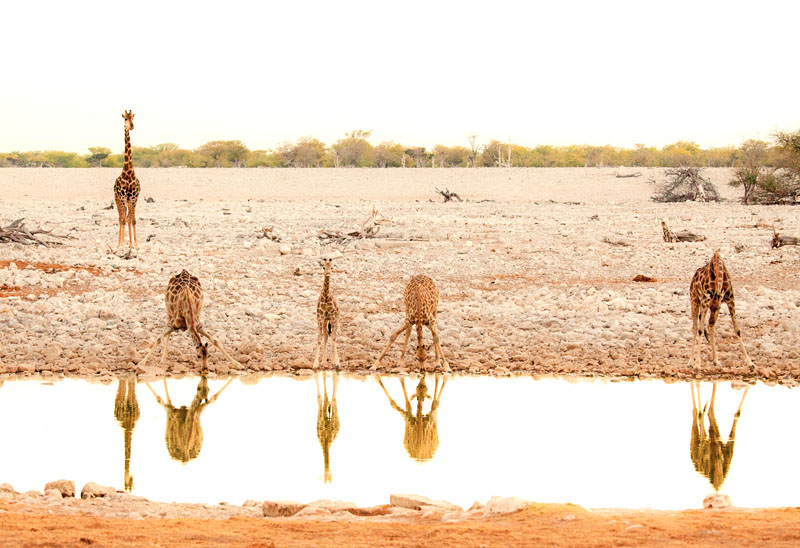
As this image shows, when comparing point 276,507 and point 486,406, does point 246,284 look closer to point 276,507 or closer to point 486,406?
point 486,406

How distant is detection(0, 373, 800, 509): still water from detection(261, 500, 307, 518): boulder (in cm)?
89

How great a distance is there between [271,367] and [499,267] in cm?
691

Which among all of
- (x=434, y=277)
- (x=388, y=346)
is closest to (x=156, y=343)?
(x=388, y=346)

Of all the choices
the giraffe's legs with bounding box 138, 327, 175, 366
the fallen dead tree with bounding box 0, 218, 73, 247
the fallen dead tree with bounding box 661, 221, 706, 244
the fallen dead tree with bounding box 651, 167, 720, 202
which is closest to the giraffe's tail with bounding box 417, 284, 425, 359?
the giraffe's legs with bounding box 138, 327, 175, 366

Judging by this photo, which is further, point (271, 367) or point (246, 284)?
point (246, 284)

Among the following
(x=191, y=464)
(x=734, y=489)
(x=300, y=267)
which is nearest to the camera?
(x=734, y=489)

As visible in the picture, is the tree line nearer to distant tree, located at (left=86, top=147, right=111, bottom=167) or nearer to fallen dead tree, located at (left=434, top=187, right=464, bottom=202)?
distant tree, located at (left=86, top=147, right=111, bottom=167)

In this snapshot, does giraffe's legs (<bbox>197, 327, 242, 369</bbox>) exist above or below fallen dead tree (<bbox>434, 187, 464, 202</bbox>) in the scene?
below

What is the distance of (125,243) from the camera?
19.6 metres

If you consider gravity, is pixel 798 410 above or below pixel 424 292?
below

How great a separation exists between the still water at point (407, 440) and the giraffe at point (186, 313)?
40 centimetres

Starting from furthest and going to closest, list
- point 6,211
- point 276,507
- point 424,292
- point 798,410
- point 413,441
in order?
point 6,211 < point 424,292 < point 798,410 < point 413,441 < point 276,507

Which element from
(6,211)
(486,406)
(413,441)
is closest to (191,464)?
(413,441)

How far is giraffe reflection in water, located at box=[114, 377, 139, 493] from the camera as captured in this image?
27.0 feet
